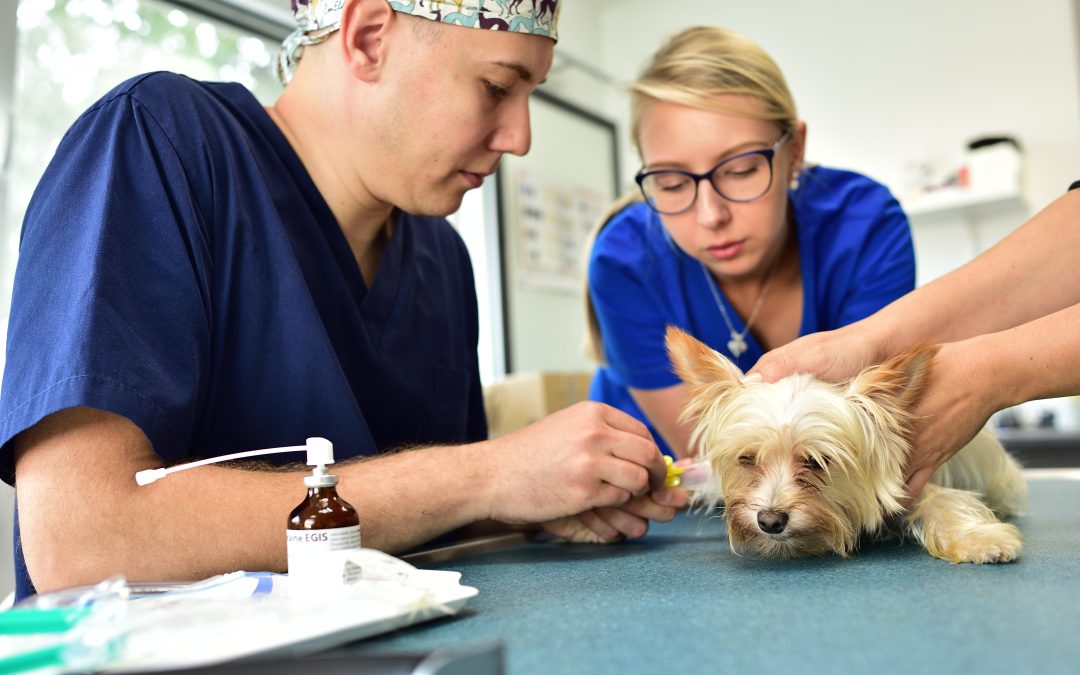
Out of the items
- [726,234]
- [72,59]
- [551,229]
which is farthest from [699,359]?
[551,229]

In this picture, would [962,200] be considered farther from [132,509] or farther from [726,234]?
[132,509]

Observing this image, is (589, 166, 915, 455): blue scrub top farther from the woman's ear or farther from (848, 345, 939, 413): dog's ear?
(848, 345, 939, 413): dog's ear

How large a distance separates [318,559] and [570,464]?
41 centimetres

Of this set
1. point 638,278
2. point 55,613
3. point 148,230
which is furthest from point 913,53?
point 55,613

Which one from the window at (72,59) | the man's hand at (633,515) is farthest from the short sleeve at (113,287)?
the window at (72,59)

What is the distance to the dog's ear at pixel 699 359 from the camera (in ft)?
4.49

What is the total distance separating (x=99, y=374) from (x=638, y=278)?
4.22ft

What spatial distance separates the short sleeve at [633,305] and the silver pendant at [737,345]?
141 mm

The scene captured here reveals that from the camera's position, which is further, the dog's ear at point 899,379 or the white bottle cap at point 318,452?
the dog's ear at point 899,379

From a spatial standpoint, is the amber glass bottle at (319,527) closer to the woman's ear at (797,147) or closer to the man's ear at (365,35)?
the man's ear at (365,35)

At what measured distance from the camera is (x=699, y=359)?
1.38 m

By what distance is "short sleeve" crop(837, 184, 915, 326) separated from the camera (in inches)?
72.8

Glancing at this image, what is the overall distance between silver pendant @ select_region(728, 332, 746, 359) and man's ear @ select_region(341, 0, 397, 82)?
3.20 ft

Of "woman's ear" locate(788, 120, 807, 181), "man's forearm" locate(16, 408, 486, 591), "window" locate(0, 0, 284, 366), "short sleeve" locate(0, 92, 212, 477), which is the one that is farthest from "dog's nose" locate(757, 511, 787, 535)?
"window" locate(0, 0, 284, 366)
